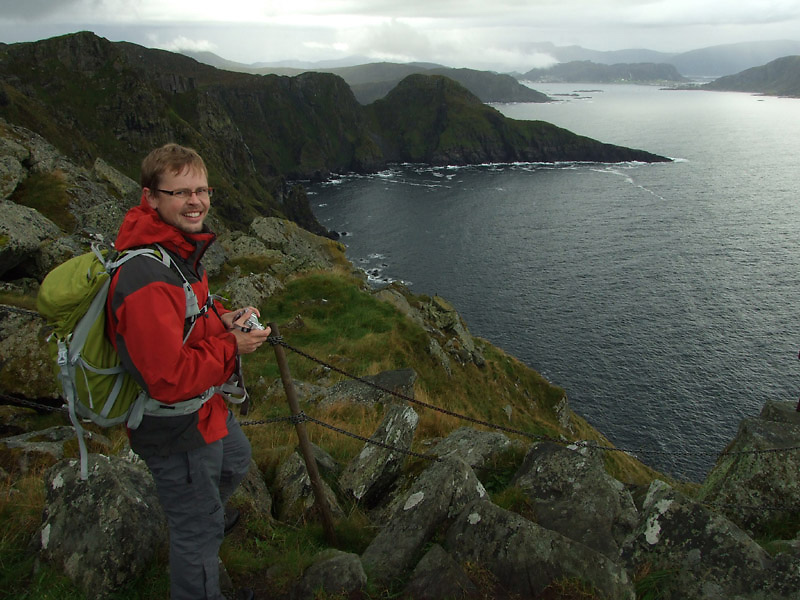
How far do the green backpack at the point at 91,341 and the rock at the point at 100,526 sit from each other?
1.91 m

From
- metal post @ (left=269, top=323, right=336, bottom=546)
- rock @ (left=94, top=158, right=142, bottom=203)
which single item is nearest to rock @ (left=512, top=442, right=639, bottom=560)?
metal post @ (left=269, top=323, right=336, bottom=546)

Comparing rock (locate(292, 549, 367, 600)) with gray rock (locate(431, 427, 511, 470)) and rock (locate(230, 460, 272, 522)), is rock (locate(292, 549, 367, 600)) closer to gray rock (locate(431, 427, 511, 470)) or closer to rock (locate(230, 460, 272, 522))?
rock (locate(230, 460, 272, 522))

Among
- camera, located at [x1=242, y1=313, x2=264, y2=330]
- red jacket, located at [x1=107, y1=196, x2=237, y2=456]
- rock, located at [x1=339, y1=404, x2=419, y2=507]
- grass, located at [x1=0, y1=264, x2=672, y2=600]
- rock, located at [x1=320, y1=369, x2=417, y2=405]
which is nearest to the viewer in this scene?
red jacket, located at [x1=107, y1=196, x2=237, y2=456]

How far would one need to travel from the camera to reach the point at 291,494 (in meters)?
7.16

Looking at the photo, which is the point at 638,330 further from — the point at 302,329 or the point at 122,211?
the point at 122,211

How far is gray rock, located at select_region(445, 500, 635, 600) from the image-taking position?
505 centimetres

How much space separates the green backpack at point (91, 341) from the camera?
11.9ft

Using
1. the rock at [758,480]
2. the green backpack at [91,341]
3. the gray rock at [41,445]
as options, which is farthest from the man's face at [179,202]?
the rock at [758,480]

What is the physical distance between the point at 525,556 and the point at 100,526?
462 cm

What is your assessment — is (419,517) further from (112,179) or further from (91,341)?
(112,179)

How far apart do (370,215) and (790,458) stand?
11632 centimetres

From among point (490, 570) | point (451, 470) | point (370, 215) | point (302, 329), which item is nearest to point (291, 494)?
point (451, 470)

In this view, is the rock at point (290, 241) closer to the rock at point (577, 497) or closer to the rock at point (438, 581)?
the rock at point (577, 497)

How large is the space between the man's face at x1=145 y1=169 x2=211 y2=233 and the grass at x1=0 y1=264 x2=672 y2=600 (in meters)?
3.73
